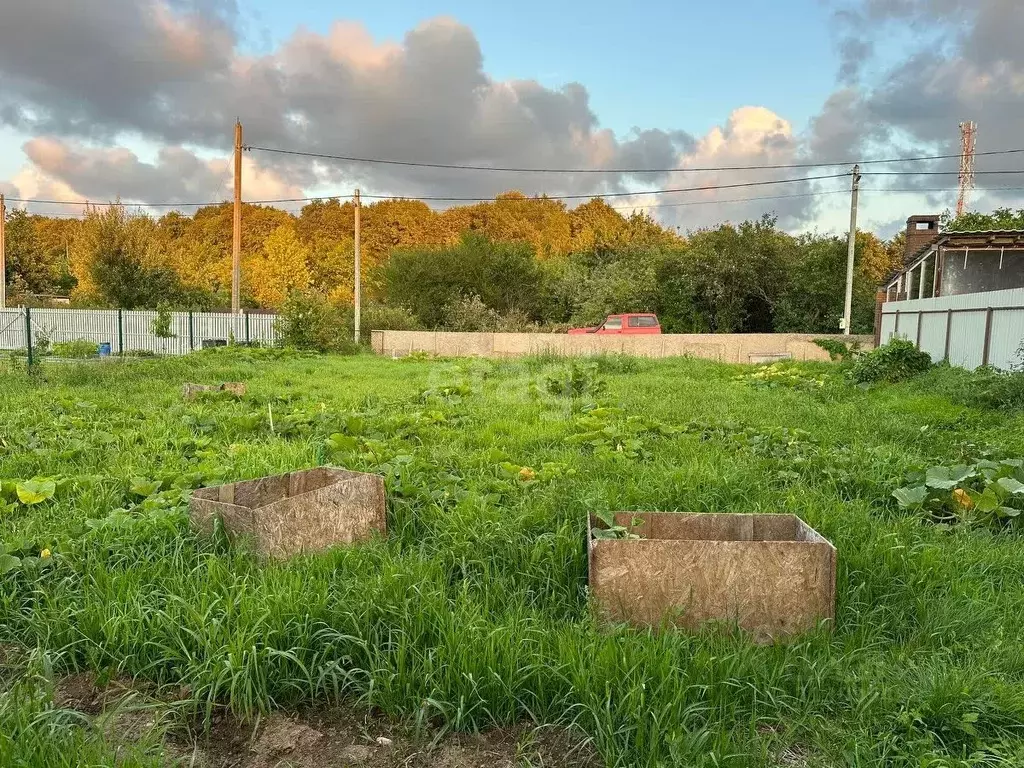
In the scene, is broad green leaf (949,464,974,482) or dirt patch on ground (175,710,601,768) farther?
broad green leaf (949,464,974,482)

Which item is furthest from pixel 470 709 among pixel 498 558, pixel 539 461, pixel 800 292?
pixel 800 292

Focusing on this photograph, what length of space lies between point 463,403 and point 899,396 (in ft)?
22.8

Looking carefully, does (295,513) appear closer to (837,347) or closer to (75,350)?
(75,350)

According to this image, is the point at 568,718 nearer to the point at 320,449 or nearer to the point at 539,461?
the point at 539,461

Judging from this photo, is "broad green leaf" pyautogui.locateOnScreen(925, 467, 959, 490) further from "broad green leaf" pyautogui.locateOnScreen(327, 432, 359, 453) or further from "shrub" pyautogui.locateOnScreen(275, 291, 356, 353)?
"shrub" pyautogui.locateOnScreen(275, 291, 356, 353)

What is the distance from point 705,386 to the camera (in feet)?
39.0

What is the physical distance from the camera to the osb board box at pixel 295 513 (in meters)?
3.28

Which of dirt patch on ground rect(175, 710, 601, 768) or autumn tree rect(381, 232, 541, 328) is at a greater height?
autumn tree rect(381, 232, 541, 328)

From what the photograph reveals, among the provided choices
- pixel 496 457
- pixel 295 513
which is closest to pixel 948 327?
pixel 496 457

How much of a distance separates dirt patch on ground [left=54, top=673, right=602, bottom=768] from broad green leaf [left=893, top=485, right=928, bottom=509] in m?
3.17

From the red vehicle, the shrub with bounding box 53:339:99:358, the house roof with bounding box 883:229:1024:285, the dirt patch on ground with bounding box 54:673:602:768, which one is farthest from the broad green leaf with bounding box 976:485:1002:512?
the red vehicle

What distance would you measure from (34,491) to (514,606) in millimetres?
3140

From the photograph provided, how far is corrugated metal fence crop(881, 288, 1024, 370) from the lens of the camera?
1157 cm

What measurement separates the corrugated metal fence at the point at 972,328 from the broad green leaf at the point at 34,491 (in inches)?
497
